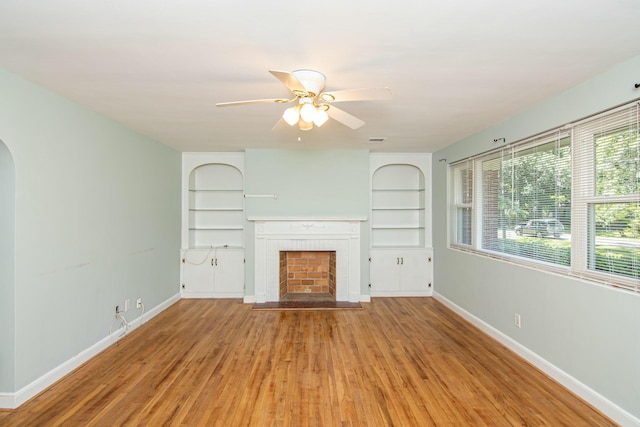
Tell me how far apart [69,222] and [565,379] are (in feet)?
14.5

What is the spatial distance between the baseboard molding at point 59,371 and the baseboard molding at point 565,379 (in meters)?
4.17

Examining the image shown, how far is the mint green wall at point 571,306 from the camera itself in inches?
82.4

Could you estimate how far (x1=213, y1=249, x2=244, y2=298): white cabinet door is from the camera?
205 inches

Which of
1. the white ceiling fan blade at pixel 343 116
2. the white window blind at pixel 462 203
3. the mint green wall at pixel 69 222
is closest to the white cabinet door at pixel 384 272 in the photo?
the white window blind at pixel 462 203

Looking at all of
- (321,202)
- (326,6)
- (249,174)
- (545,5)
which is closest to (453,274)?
(321,202)

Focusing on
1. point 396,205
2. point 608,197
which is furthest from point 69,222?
point 396,205

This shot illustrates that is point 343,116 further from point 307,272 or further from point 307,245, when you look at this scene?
point 307,272

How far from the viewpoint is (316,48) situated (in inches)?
74.5

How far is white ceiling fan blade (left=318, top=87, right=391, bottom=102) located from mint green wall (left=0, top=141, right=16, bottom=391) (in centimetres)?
236

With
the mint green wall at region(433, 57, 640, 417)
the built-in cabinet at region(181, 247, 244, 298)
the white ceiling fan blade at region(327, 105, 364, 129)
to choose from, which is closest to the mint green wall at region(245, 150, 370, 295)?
the built-in cabinet at region(181, 247, 244, 298)

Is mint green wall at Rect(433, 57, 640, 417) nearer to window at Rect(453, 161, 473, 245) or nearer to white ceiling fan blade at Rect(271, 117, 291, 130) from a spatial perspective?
window at Rect(453, 161, 473, 245)

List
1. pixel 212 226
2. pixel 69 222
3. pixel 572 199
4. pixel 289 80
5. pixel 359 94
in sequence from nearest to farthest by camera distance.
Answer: pixel 289 80 → pixel 359 94 → pixel 572 199 → pixel 69 222 → pixel 212 226

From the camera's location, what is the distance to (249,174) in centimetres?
496

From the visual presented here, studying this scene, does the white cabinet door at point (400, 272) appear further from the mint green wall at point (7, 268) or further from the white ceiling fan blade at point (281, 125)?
the mint green wall at point (7, 268)
